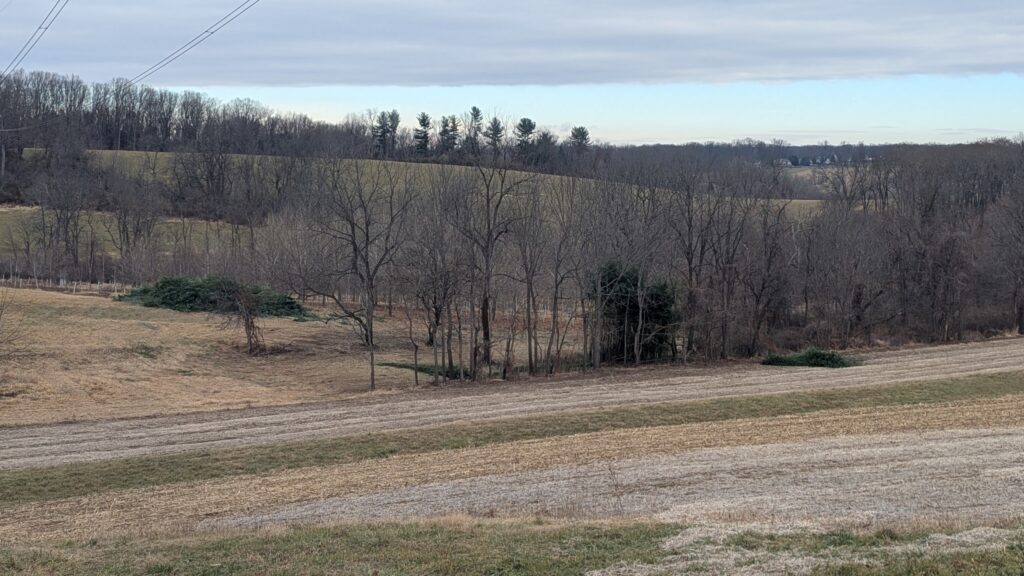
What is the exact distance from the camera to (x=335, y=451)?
75.6 feet

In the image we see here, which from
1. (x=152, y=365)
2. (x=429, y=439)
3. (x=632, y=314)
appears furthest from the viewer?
(x=632, y=314)

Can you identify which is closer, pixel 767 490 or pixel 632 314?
pixel 767 490

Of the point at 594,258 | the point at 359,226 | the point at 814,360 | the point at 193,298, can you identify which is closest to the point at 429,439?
the point at 359,226

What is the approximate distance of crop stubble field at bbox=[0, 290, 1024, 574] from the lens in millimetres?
11938

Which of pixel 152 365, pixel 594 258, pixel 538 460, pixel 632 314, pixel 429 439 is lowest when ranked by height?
pixel 152 365

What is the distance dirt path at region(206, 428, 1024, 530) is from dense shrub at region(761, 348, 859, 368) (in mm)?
19839

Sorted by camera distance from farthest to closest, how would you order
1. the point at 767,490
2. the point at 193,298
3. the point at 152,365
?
the point at 193,298 → the point at 152,365 → the point at 767,490

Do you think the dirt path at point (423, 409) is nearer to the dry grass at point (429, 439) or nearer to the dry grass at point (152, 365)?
the dry grass at point (429, 439)

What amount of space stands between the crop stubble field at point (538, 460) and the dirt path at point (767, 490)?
8cm

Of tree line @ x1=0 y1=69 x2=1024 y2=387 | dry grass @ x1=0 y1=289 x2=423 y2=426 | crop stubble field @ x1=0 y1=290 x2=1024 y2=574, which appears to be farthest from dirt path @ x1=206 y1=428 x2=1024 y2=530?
tree line @ x1=0 y1=69 x2=1024 y2=387

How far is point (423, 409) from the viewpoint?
1177 inches

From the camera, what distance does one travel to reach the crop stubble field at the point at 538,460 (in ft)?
39.2

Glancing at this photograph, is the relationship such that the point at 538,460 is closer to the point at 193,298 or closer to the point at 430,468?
the point at 430,468

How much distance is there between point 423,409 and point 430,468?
9.67m
